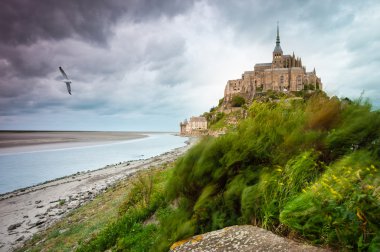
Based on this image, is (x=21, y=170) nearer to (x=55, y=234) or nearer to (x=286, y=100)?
(x=55, y=234)

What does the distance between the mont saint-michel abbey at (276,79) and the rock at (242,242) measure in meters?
80.2

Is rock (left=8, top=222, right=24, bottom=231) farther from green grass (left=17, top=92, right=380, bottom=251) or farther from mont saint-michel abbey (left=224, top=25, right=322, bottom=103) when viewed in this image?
mont saint-michel abbey (left=224, top=25, right=322, bottom=103)

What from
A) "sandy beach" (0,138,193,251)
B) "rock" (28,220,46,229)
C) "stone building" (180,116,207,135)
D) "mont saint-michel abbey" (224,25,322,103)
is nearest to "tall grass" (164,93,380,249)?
"sandy beach" (0,138,193,251)

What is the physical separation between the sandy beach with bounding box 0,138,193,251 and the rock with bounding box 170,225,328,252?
32.0 ft

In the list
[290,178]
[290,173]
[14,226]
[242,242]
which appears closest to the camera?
[242,242]

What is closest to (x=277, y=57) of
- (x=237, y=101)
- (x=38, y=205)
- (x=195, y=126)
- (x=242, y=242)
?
(x=237, y=101)

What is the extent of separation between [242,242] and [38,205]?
15772mm

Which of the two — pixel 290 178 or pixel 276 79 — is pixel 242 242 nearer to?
pixel 290 178

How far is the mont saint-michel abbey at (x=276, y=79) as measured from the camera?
258 ft

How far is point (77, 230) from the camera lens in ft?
28.2

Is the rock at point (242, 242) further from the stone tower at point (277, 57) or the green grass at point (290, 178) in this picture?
the stone tower at point (277, 57)

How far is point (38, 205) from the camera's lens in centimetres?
1439

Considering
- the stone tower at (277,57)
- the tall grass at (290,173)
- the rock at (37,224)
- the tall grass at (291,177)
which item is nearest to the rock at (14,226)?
the rock at (37,224)

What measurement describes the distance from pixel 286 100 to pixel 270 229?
3028mm
